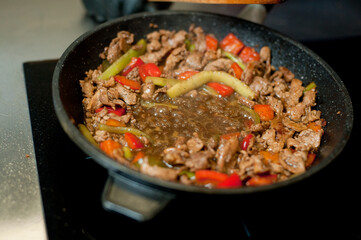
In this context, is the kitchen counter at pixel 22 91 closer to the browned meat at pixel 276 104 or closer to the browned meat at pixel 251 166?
the browned meat at pixel 251 166

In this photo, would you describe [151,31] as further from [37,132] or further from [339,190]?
[339,190]

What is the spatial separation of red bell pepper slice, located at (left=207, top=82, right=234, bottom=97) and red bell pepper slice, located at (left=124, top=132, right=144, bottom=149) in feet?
2.18

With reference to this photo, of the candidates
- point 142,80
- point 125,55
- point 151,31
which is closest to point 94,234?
point 142,80

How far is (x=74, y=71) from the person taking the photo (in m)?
1.98

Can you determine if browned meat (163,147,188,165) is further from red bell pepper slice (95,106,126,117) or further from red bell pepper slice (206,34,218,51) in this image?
red bell pepper slice (206,34,218,51)

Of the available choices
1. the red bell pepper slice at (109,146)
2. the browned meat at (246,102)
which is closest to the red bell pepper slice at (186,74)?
the browned meat at (246,102)

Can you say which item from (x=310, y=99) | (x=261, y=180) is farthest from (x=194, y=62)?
(x=261, y=180)

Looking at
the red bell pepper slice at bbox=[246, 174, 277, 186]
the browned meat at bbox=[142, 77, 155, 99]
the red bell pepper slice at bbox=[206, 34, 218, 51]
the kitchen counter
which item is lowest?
the kitchen counter

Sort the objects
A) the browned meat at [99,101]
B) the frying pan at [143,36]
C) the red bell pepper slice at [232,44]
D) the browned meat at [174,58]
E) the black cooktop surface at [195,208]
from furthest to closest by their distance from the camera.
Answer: the red bell pepper slice at [232,44]
the browned meat at [174,58]
the browned meat at [99,101]
the black cooktop surface at [195,208]
the frying pan at [143,36]

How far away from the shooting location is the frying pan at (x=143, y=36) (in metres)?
1.33

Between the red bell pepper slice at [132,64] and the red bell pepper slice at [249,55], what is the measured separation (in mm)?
721

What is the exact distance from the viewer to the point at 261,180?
1.61 m

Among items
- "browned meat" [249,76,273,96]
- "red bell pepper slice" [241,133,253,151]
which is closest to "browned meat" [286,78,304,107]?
"browned meat" [249,76,273,96]

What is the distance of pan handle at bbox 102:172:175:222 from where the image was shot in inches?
52.6
